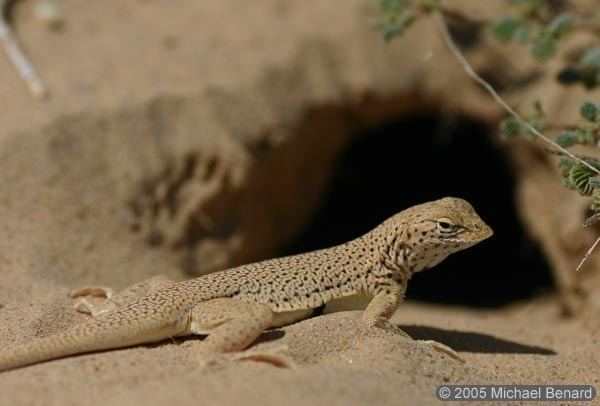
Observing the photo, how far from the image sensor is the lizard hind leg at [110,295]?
4.96 m

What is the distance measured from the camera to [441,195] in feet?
35.0

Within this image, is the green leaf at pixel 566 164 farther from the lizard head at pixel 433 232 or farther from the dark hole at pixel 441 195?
the dark hole at pixel 441 195

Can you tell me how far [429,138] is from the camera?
33.9ft

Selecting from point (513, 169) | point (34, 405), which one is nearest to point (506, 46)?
point (513, 169)

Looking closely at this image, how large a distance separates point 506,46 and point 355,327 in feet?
17.4

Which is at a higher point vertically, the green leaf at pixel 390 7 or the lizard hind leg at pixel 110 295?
the green leaf at pixel 390 7

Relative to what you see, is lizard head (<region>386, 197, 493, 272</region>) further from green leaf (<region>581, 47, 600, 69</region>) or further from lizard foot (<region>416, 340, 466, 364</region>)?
green leaf (<region>581, 47, 600, 69</region>)

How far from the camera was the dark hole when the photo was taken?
971 cm

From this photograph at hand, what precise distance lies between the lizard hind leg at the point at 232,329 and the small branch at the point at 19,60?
12.2 ft

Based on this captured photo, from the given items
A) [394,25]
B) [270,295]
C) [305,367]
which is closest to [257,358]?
[305,367]

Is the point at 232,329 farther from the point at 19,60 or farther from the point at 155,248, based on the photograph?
the point at 19,60

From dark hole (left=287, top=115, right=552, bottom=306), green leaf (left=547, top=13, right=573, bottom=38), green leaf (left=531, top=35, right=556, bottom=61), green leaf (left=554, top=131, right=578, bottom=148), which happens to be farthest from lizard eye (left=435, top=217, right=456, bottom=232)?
dark hole (left=287, top=115, right=552, bottom=306)

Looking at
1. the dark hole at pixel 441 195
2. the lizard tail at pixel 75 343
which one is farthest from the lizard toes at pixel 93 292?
the dark hole at pixel 441 195

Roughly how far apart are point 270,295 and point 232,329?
54 cm
